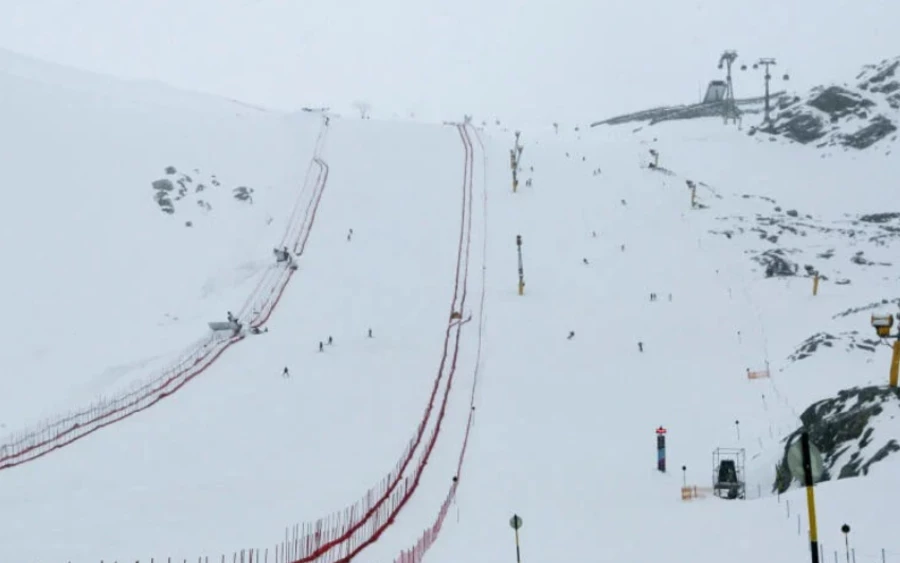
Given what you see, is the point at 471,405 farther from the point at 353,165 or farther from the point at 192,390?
the point at 353,165

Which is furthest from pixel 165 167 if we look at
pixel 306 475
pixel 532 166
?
pixel 306 475

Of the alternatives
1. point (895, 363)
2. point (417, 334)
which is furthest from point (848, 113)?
point (895, 363)

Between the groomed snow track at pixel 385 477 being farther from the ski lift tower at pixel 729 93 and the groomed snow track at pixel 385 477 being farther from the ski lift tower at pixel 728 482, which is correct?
the ski lift tower at pixel 729 93

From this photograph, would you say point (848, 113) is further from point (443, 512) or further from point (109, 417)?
point (443, 512)

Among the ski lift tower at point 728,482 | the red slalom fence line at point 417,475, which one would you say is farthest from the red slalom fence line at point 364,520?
the ski lift tower at point 728,482

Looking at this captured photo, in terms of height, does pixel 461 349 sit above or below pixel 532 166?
below

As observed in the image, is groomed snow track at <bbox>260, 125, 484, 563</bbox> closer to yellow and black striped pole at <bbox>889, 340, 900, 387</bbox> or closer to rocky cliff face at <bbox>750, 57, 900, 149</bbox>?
yellow and black striped pole at <bbox>889, 340, 900, 387</bbox>
